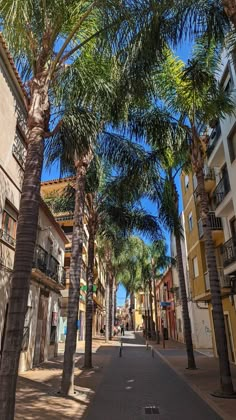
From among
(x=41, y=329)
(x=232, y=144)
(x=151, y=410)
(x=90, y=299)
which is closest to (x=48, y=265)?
(x=41, y=329)

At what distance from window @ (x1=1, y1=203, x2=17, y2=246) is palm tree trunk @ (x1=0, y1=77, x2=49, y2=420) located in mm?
6564

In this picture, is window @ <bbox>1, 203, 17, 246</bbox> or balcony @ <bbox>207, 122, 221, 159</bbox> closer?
window @ <bbox>1, 203, 17, 246</bbox>

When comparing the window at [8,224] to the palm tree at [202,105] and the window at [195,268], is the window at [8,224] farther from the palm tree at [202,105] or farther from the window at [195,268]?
the window at [195,268]

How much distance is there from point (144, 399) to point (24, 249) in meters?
6.05

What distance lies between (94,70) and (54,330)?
601 inches

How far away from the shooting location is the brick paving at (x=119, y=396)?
298 inches

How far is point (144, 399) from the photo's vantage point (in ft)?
29.9

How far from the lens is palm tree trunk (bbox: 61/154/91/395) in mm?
9547

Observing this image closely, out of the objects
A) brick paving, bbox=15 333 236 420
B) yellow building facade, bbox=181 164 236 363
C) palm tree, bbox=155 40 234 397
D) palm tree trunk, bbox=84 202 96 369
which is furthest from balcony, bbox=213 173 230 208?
brick paving, bbox=15 333 236 420

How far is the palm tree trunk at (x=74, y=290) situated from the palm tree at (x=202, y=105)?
3.66 metres

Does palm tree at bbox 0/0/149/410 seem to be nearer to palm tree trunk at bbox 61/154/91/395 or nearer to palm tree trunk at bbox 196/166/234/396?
palm tree trunk at bbox 61/154/91/395

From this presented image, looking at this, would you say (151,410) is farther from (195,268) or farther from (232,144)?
(195,268)

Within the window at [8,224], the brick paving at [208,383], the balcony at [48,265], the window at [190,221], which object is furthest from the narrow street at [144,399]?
the window at [190,221]

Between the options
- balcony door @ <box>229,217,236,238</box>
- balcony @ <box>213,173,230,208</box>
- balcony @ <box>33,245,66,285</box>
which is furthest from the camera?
balcony door @ <box>229,217,236,238</box>
